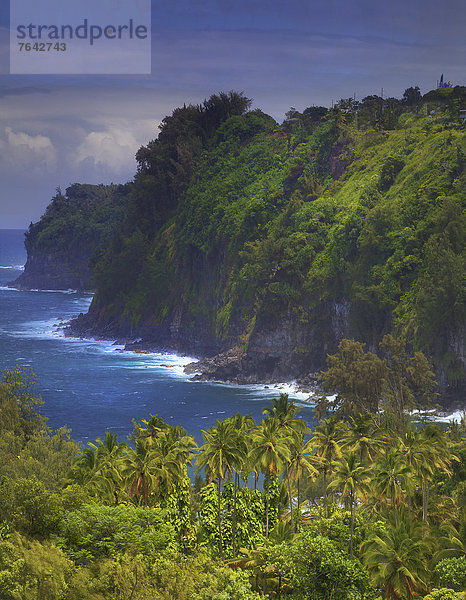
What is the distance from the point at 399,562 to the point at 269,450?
16.2 metres

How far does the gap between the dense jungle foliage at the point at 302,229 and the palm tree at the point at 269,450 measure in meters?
62.0

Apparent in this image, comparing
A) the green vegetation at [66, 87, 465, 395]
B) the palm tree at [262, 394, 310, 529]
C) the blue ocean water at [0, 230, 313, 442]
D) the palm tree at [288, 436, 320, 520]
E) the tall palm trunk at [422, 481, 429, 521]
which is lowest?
the blue ocean water at [0, 230, 313, 442]

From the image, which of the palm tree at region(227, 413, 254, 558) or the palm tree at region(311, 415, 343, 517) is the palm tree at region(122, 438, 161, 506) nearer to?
the palm tree at region(227, 413, 254, 558)

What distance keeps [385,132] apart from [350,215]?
34.0m

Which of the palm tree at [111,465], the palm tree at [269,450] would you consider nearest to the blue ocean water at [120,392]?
the palm tree at [111,465]

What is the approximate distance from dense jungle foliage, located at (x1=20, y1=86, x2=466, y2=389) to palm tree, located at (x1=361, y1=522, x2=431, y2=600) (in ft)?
239

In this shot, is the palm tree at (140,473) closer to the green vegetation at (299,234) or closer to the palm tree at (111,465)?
the palm tree at (111,465)

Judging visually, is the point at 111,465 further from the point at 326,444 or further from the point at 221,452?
the point at 326,444

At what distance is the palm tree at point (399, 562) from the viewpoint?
1620 inches

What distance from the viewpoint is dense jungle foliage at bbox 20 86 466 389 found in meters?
121

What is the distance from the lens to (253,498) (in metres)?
60.7

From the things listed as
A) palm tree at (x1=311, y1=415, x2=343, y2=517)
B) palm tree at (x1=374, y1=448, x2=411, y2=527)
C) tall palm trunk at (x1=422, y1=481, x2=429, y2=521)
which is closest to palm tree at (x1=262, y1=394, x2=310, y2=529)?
palm tree at (x1=311, y1=415, x2=343, y2=517)

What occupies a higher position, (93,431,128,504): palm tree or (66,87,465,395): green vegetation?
(66,87,465,395): green vegetation

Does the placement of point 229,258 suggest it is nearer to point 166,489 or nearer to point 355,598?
point 166,489
